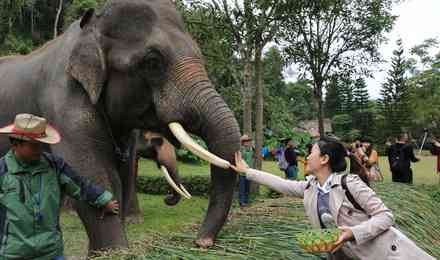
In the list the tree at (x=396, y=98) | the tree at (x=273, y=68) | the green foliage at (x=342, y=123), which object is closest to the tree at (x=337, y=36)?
the tree at (x=273, y=68)

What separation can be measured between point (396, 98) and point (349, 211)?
52457 mm

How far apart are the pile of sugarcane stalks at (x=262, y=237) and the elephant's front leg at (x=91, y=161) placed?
1.71 ft

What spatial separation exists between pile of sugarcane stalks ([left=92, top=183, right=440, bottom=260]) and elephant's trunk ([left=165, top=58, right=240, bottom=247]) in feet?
0.56

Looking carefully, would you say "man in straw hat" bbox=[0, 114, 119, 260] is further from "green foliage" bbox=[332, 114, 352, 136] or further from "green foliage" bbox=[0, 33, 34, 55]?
"green foliage" bbox=[332, 114, 352, 136]

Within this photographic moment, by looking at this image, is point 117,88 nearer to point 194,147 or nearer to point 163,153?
point 194,147

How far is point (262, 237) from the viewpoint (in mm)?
3988

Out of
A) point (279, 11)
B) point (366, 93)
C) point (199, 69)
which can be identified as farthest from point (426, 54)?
point (199, 69)

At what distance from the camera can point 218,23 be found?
1275cm

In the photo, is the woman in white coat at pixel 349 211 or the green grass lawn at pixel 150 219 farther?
the green grass lawn at pixel 150 219

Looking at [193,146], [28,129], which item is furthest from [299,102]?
[28,129]

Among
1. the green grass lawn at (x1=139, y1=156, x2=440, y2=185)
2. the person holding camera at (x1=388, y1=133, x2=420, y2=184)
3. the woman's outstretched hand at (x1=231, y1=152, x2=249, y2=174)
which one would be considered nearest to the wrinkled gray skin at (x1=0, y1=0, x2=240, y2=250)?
the woman's outstretched hand at (x1=231, y1=152, x2=249, y2=174)

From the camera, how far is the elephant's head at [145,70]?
14.2 feet

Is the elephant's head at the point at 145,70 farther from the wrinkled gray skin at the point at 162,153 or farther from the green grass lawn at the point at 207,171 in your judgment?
the green grass lawn at the point at 207,171

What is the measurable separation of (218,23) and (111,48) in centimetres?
840
